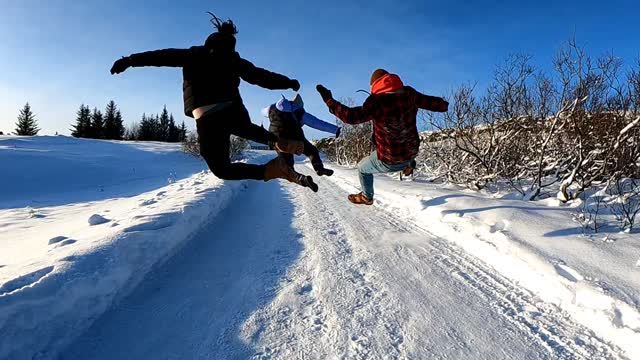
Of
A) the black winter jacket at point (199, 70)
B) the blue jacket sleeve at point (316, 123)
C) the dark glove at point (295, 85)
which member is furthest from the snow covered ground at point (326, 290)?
the dark glove at point (295, 85)

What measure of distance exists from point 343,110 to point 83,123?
63.1m

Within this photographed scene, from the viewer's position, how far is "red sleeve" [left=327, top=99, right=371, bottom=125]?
3678 millimetres

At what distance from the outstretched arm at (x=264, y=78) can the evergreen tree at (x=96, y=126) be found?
199 ft

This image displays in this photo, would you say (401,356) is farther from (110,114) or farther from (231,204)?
(110,114)

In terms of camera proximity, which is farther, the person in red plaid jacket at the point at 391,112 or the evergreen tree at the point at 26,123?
the evergreen tree at the point at 26,123

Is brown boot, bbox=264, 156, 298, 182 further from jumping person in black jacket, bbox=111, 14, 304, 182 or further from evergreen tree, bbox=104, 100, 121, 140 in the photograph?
evergreen tree, bbox=104, 100, 121, 140

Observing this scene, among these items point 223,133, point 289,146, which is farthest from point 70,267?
point 289,146

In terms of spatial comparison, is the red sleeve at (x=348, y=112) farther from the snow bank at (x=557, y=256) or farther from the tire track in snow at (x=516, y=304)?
the snow bank at (x=557, y=256)

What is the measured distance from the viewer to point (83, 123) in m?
54.8

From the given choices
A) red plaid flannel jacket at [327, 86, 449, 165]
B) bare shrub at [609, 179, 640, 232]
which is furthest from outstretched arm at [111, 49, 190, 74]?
bare shrub at [609, 179, 640, 232]

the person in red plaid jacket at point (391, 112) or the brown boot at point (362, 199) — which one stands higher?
the person in red plaid jacket at point (391, 112)

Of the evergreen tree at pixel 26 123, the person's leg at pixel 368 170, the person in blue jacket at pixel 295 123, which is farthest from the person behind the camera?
the evergreen tree at pixel 26 123

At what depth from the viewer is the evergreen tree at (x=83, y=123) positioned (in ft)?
177

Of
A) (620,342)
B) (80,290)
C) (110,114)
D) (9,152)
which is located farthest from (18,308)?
(110,114)
